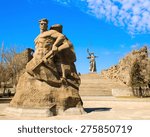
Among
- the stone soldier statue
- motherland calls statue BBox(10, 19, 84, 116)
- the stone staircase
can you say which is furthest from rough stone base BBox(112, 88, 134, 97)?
motherland calls statue BBox(10, 19, 84, 116)

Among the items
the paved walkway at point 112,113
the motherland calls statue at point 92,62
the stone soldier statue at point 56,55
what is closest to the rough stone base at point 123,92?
the paved walkway at point 112,113

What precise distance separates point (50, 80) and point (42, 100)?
984 millimetres

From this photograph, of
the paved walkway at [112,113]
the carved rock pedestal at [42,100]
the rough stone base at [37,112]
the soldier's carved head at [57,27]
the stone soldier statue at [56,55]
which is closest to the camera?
the paved walkway at [112,113]

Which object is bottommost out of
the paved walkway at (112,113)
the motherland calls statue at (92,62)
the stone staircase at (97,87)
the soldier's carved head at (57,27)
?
the paved walkway at (112,113)

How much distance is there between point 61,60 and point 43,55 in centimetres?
98

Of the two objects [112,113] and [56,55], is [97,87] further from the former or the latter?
[56,55]

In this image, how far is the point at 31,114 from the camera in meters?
12.1

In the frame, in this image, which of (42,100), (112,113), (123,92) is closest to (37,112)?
(42,100)

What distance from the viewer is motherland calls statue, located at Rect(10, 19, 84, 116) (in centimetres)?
1245

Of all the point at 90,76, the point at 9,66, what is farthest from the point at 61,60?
the point at 90,76

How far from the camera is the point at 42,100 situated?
1237cm

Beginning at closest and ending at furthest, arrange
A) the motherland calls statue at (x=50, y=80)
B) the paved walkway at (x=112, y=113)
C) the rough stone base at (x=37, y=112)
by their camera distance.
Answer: the paved walkway at (x=112, y=113)
the rough stone base at (x=37, y=112)
the motherland calls statue at (x=50, y=80)

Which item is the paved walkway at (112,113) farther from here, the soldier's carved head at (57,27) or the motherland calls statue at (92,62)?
the motherland calls statue at (92,62)

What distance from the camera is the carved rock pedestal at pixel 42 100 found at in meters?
12.3
